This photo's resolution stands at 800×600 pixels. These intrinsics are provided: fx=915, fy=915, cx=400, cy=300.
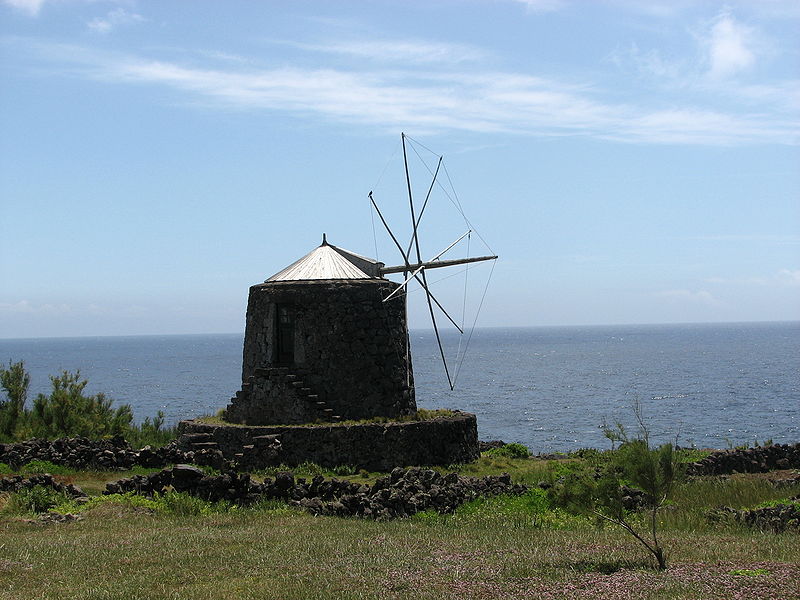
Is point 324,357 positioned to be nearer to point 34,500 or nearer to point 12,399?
point 34,500

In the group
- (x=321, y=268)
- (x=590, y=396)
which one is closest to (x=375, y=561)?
(x=321, y=268)

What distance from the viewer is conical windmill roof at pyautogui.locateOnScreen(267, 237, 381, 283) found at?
92.1ft

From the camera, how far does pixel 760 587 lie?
9789 mm

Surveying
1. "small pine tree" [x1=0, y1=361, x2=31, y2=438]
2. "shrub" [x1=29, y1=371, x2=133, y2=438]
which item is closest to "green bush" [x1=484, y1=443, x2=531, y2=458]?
"shrub" [x1=29, y1=371, x2=133, y2=438]

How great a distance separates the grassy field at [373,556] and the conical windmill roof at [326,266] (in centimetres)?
1129

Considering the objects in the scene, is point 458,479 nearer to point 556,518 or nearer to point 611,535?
point 556,518

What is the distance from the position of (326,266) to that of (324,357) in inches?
129

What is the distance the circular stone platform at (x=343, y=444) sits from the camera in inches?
980

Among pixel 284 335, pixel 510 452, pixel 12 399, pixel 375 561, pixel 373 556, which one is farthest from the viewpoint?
pixel 12 399

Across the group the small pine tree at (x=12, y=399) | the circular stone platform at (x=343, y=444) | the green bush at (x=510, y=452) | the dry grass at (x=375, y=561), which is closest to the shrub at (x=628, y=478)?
the dry grass at (x=375, y=561)

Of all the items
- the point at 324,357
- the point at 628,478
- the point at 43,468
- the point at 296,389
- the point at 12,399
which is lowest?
the point at 43,468

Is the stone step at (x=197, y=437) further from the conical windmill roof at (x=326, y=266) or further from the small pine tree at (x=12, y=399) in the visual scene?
the small pine tree at (x=12, y=399)

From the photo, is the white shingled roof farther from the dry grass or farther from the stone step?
the dry grass

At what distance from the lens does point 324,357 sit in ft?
87.7
